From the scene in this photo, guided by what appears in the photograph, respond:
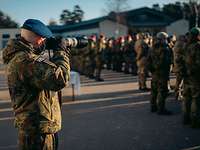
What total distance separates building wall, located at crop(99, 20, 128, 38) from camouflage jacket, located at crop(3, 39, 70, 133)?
149 ft

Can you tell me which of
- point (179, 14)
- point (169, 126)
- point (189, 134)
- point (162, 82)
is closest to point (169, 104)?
point (162, 82)

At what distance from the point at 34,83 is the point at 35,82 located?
25 millimetres

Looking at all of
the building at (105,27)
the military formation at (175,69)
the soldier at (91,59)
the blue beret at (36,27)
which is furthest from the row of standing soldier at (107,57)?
the building at (105,27)

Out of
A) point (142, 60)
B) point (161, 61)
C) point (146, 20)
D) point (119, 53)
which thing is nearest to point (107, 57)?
point (119, 53)

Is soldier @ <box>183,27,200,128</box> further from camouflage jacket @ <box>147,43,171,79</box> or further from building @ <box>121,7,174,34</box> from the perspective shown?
building @ <box>121,7,174,34</box>

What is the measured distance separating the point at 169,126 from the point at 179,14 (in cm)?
5238

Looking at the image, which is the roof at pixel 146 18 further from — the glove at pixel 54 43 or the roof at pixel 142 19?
the glove at pixel 54 43

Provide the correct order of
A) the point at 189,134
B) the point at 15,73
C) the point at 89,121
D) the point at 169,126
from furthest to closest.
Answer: the point at 89,121 < the point at 169,126 < the point at 189,134 < the point at 15,73

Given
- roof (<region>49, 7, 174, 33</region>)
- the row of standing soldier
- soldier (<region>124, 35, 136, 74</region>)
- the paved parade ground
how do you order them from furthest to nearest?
roof (<region>49, 7, 174, 33</region>) → soldier (<region>124, 35, 136, 74</region>) → the row of standing soldier → the paved parade ground

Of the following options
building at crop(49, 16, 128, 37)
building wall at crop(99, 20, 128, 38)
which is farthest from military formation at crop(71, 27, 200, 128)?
building wall at crop(99, 20, 128, 38)

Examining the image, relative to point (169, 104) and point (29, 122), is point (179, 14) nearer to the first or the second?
point (169, 104)

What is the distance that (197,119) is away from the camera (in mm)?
8383

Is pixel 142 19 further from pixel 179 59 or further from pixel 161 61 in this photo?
pixel 179 59

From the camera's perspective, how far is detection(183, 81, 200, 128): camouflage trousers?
8.35 m
